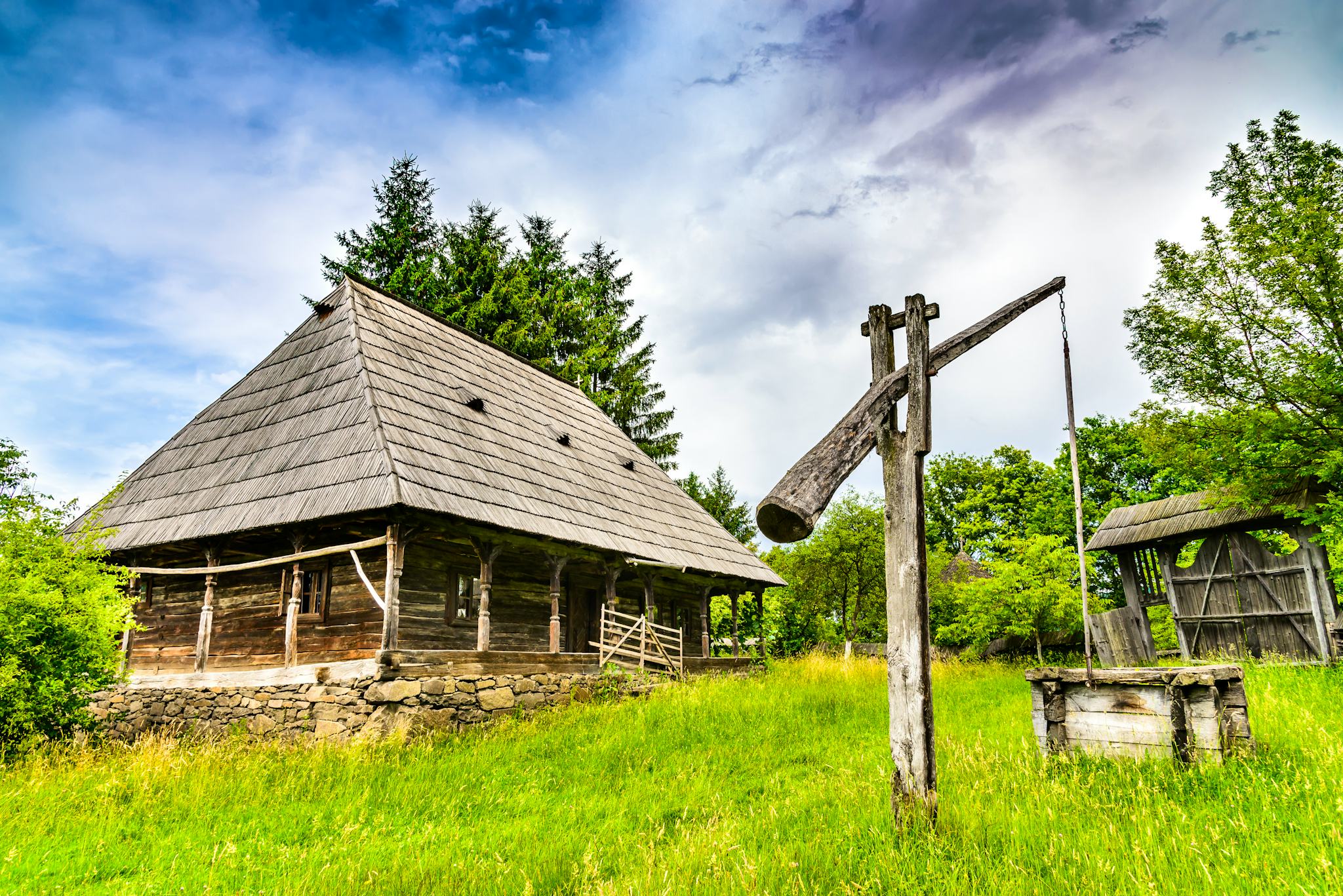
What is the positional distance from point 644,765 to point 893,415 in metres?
5.21

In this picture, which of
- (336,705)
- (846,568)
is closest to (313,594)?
(336,705)

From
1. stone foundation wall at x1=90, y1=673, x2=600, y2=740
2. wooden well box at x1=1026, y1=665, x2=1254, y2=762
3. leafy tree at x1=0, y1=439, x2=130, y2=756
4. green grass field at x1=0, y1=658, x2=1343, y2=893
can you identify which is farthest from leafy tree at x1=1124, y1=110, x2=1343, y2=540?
leafy tree at x1=0, y1=439, x2=130, y2=756

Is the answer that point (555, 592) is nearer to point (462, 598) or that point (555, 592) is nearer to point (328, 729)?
point (462, 598)

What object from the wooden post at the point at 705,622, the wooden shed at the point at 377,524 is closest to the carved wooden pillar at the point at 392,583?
the wooden shed at the point at 377,524

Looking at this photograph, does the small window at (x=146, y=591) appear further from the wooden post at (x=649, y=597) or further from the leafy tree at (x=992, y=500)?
the leafy tree at (x=992, y=500)

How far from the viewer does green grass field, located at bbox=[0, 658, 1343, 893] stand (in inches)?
149

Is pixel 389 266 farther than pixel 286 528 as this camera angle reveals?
Yes

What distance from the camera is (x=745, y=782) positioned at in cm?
734

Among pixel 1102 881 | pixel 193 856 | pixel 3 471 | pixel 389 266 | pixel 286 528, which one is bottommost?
pixel 193 856

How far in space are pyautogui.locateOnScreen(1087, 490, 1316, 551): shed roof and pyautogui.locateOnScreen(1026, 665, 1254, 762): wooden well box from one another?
9.42 m

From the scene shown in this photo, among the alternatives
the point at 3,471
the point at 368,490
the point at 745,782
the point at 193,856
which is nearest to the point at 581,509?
the point at 368,490

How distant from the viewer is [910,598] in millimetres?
4523

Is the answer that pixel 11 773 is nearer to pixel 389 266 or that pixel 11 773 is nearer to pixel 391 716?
pixel 391 716

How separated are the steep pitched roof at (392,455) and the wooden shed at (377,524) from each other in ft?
0.16
